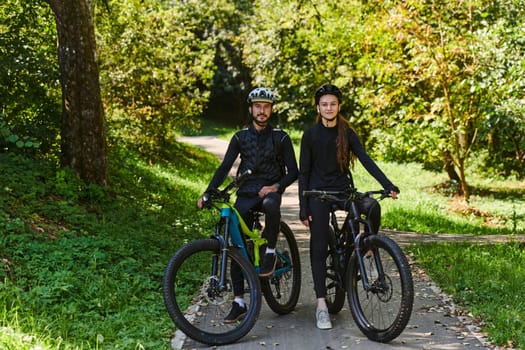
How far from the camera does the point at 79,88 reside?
375 inches

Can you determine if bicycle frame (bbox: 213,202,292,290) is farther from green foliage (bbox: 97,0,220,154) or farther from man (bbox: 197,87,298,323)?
green foliage (bbox: 97,0,220,154)

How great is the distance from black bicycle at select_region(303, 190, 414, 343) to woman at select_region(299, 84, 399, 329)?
13cm

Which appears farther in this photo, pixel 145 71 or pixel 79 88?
pixel 145 71

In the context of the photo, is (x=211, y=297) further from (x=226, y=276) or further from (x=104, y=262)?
(x=104, y=262)

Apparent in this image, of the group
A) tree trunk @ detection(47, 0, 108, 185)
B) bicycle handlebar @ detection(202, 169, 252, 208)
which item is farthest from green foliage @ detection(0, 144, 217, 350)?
bicycle handlebar @ detection(202, 169, 252, 208)

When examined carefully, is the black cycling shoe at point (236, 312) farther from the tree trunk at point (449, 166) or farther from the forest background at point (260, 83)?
the tree trunk at point (449, 166)

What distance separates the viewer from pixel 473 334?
5.13 m

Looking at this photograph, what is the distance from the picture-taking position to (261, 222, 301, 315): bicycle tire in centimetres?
574

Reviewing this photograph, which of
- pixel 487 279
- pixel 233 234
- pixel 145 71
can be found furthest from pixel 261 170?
pixel 145 71

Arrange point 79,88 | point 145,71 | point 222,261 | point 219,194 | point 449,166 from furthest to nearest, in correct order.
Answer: point 449,166 < point 145,71 < point 79,88 < point 219,194 < point 222,261

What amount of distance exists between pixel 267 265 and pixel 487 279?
8.88ft

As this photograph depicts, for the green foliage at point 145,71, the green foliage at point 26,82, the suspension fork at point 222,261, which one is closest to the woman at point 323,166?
the suspension fork at point 222,261

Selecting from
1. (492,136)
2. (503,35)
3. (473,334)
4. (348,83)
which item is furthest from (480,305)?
(348,83)

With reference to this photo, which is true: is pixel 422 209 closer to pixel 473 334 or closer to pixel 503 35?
pixel 503 35
